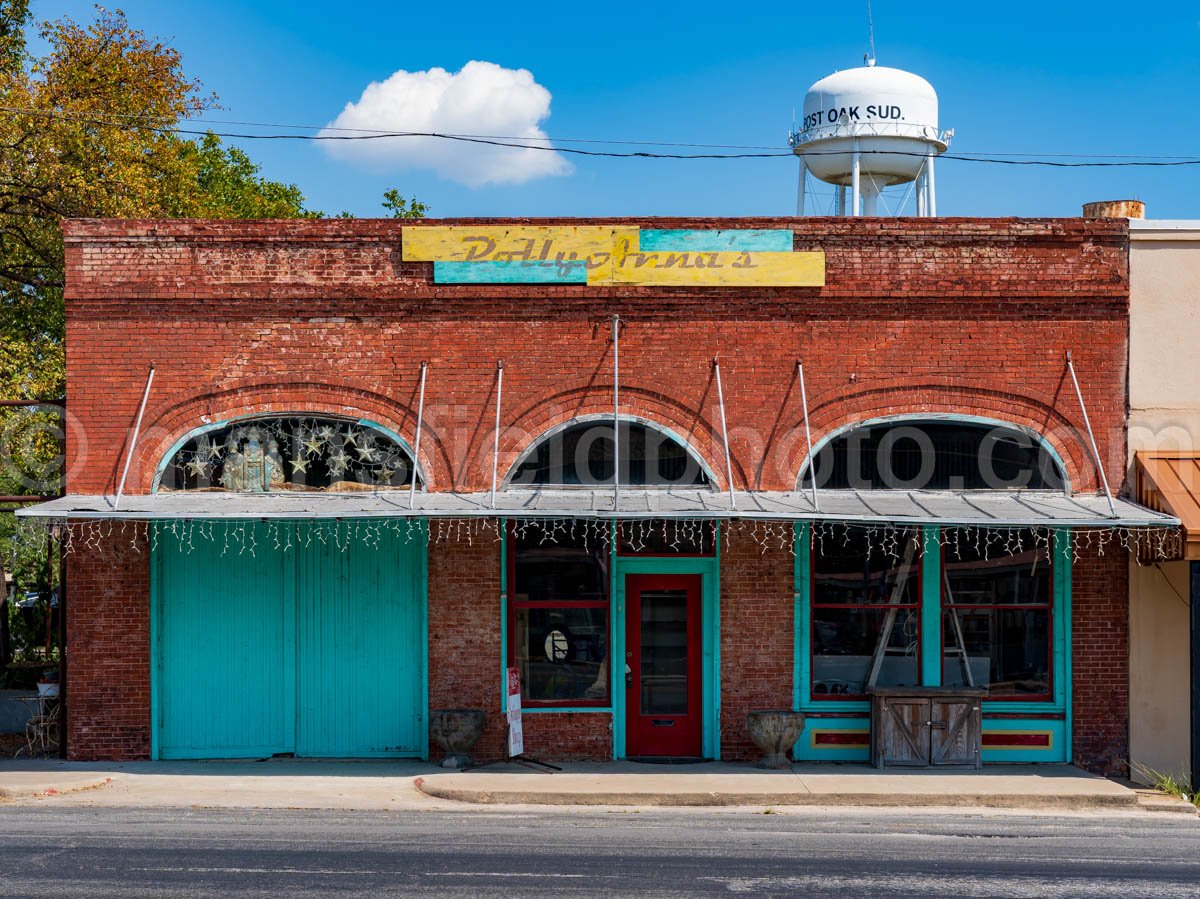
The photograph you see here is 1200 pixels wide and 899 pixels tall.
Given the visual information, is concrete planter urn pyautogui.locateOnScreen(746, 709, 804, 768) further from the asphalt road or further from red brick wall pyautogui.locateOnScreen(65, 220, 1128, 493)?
red brick wall pyautogui.locateOnScreen(65, 220, 1128, 493)

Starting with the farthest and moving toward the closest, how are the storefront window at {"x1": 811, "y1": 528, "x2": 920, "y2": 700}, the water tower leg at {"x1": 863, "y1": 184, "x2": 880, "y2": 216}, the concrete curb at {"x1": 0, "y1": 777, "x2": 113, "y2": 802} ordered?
the water tower leg at {"x1": 863, "y1": 184, "x2": 880, "y2": 216} < the storefront window at {"x1": 811, "y1": 528, "x2": 920, "y2": 700} < the concrete curb at {"x1": 0, "y1": 777, "x2": 113, "y2": 802}

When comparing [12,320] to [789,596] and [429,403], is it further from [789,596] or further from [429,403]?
[789,596]

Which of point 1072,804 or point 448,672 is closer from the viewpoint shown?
point 1072,804

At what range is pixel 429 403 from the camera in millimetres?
15148

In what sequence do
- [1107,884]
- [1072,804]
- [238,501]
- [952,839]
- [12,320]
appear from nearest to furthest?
1. [1107,884]
2. [952,839]
3. [1072,804]
4. [238,501]
5. [12,320]

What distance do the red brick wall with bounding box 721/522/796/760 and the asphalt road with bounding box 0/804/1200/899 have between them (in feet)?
7.55

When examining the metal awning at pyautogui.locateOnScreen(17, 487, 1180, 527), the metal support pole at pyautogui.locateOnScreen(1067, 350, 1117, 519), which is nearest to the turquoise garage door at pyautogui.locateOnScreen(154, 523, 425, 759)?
the metal awning at pyautogui.locateOnScreen(17, 487, 1180, 527)

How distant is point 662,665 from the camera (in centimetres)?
1532

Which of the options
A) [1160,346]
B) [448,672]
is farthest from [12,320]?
[1160,346]

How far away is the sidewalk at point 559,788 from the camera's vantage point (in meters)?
13.0

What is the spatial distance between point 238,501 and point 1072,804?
9638 mm

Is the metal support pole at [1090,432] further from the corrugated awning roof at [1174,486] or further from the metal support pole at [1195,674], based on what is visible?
the metal support pole at [1195,674]

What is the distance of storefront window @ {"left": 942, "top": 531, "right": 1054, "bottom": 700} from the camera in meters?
15.2

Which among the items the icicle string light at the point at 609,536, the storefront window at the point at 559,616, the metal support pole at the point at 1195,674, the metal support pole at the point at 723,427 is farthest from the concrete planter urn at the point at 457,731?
the metal support pole at the point at 1195,674
